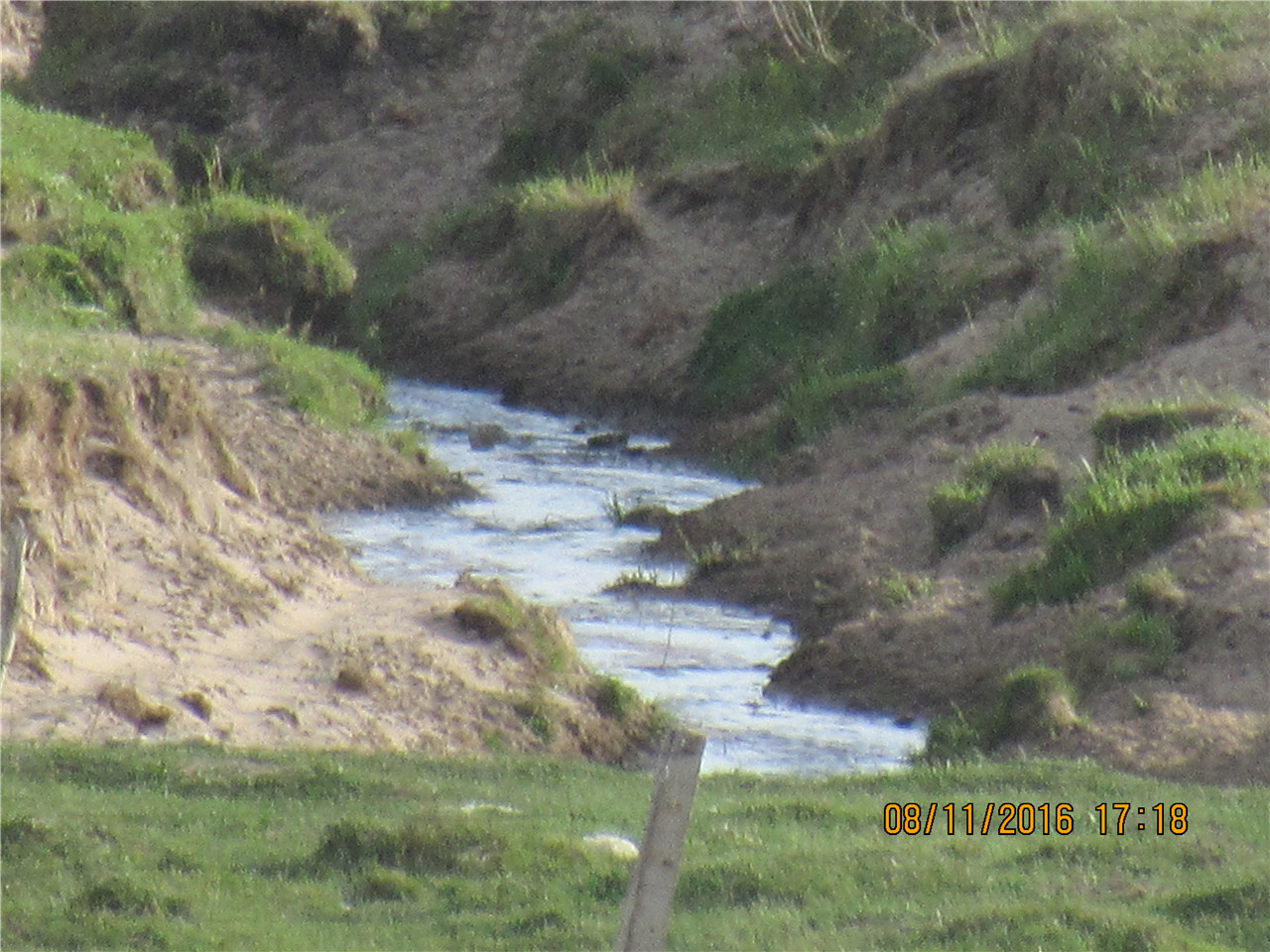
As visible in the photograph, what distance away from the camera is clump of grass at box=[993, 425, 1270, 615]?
15.3m

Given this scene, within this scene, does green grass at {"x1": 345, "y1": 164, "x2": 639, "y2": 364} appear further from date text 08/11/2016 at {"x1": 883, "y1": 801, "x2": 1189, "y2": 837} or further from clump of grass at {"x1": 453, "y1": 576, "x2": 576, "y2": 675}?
date text 08/11/2016 at {"x1": 883, "y1": 801, "x2": 1189, "y2": 837}

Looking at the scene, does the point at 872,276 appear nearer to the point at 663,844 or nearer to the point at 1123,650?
the point at 1123,650

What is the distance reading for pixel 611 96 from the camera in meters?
32.1

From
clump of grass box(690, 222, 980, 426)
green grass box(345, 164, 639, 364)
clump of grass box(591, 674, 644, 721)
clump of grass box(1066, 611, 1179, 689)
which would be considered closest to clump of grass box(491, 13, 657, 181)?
green grass box(345, 164, 639, 364)

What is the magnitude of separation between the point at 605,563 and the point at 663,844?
570 inches

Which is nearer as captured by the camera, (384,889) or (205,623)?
(384,889)

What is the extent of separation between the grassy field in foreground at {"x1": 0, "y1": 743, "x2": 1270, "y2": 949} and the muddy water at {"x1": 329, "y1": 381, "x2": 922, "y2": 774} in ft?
10.8

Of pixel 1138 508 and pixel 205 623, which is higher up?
pixel 1138 508

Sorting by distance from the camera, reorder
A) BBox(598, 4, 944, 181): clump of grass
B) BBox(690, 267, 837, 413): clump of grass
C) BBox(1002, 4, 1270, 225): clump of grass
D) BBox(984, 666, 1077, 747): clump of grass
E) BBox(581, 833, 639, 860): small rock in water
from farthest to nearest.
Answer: BBox(598, 4, 944, 181): clump of grass, BBox(690, 267, 837, 413): clump of grass, BBox(1002, 4, 1270, 225): clump of grass, BBox(984, 666, 1077, 747): clump of grass, BBox(581, 833, 639, 860): small rock in water

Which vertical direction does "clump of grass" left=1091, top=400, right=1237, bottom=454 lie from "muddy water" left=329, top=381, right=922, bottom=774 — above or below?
above

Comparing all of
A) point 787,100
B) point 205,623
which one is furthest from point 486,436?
point 205,623

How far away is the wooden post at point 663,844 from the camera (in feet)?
15.9

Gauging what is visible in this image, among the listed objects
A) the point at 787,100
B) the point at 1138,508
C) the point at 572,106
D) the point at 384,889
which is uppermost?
the point at 384,889

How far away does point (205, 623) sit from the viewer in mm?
14148
